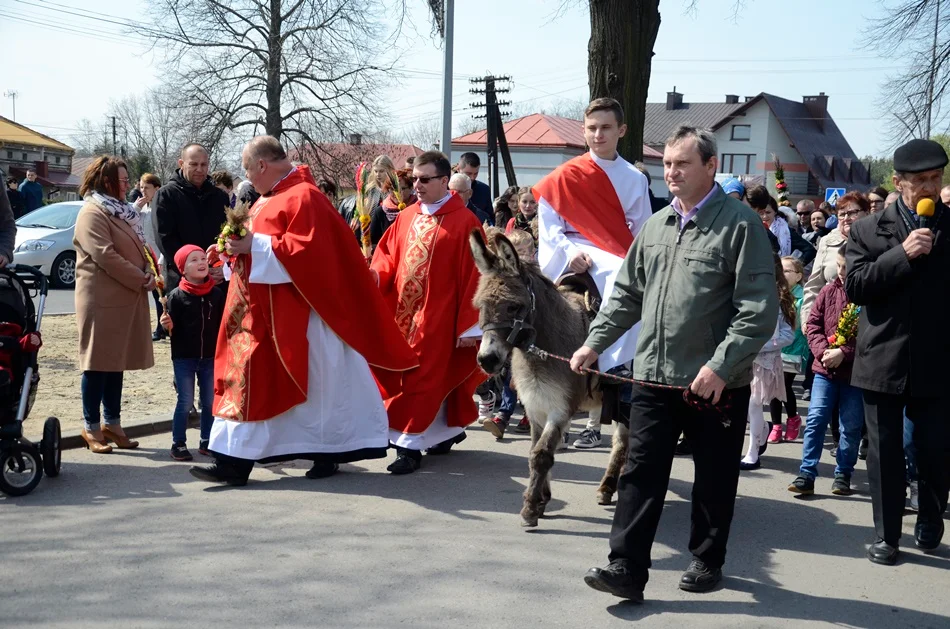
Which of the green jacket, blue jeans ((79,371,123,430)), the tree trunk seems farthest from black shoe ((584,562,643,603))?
the tree trunk

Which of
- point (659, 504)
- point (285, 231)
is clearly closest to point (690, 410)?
point (659, 504)

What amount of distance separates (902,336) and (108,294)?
543 cm

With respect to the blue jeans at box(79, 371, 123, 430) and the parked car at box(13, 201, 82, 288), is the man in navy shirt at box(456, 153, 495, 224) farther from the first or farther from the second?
the parked car at box(13, 201, 82, 288)

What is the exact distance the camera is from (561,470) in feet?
24.6

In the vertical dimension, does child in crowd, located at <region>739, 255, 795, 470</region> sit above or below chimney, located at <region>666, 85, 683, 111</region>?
below

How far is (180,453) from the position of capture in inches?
287

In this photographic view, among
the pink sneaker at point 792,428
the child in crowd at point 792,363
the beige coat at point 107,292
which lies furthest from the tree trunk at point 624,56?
the beige coat at point 107,292

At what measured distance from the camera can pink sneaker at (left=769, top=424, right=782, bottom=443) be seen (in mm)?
8992

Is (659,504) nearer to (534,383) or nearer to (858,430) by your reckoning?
(534,383)

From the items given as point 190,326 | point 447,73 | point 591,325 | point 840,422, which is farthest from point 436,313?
point 447,73

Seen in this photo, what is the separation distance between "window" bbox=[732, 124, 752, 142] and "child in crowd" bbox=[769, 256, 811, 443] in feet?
222

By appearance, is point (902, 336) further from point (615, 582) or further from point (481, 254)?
point (481, 254)

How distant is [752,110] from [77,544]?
73982mm

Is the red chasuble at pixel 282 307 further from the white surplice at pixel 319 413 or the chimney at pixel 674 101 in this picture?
the chimney at pixel 674 101
